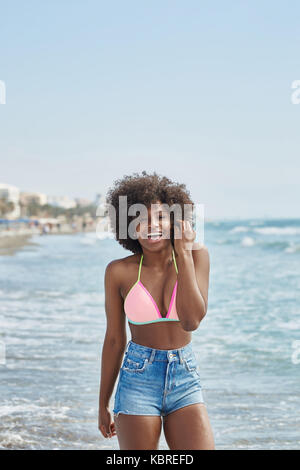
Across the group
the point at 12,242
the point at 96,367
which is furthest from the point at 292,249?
the point at 96,367

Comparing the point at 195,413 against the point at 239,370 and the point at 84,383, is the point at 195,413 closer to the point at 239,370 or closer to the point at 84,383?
the point at 84,383

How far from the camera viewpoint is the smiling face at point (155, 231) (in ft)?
9.70

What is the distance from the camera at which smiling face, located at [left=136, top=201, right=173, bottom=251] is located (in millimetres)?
2955

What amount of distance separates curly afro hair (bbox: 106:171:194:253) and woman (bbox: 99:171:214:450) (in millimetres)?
25

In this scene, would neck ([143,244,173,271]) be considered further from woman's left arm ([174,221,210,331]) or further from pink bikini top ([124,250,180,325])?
woman's left arm ([174,221,210,331])

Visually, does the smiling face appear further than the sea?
No

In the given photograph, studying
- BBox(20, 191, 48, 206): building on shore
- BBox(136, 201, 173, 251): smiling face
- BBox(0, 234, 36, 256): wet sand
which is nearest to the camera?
BBox(136, 201, 173, 251): smiling face

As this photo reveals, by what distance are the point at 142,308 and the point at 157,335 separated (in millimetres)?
139

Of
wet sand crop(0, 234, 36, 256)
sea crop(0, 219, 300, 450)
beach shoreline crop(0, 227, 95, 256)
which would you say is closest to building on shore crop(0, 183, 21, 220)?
beach shoreline crop(0, 227, 95, 256)

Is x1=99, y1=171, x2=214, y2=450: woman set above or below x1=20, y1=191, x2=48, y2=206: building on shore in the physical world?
below

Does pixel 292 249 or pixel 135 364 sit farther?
pixel 292 249

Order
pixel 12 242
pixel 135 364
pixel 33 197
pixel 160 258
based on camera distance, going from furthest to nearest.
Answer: pixel 33 197, pixel 12 242, pixel 160 258, pixel 135 364

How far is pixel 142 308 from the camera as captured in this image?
9.54 feet

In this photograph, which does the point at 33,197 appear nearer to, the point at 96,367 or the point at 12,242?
the point at 12,242
